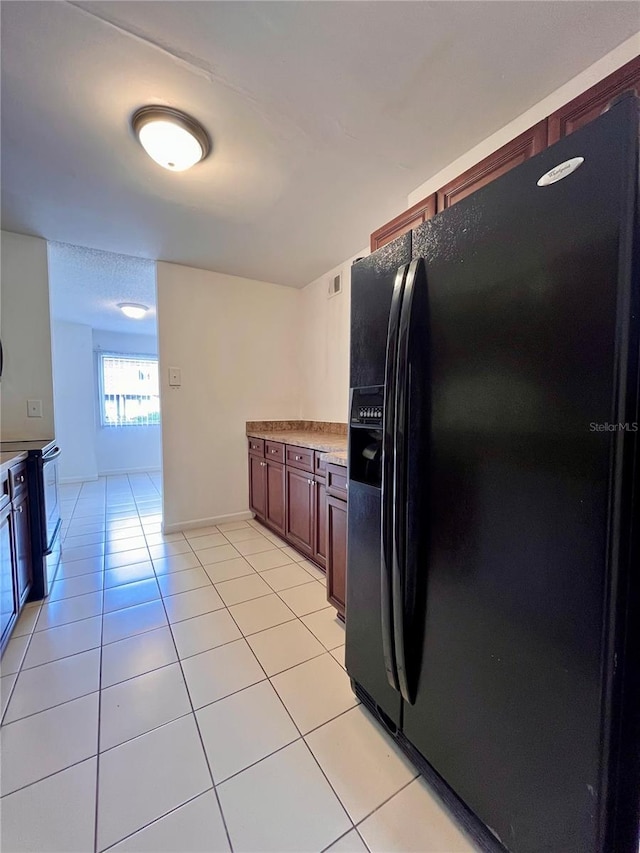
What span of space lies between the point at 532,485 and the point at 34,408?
3.34m

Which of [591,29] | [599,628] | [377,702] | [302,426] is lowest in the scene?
[377,702]

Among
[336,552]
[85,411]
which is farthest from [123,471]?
[336,552]

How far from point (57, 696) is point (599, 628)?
1.91m

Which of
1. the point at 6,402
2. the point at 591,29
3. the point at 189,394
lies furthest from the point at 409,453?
the point at 6,402

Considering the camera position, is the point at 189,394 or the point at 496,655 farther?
the point at 189,394

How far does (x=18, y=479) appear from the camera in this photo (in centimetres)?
196

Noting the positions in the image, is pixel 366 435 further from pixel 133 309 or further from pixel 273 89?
pixel 133 309

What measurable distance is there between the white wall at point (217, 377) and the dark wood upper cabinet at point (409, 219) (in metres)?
1.89

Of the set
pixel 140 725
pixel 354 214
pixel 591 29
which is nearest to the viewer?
pixel 591 29

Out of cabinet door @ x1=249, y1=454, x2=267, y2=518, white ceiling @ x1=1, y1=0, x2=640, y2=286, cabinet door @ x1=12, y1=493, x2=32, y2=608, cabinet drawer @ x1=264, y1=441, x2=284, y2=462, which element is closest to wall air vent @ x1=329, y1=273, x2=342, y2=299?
white ceiling @ x1=1, y1=0, x2=640, y2=286

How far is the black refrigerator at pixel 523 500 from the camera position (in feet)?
2.05

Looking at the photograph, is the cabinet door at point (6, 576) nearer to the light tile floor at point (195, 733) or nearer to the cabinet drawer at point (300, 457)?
the light tile floor at point (195, 733)

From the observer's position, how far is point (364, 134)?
1625mm

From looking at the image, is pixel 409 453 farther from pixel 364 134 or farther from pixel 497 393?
pixel 364 134
